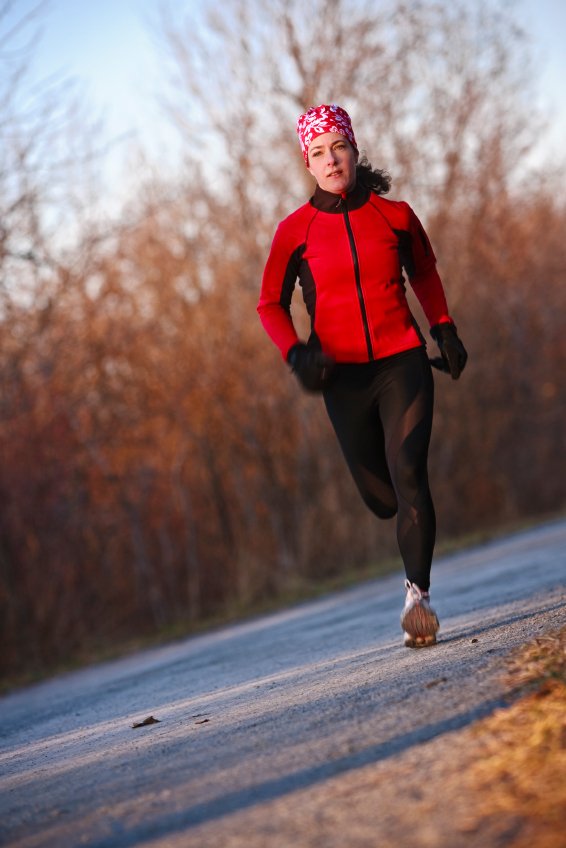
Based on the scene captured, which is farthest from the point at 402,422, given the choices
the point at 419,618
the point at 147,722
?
the point at 147,722

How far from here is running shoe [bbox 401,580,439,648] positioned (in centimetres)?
586

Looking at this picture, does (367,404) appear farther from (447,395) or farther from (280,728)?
(447,395)

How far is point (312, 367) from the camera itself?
571 centimetres

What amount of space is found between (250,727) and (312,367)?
1.62 meters

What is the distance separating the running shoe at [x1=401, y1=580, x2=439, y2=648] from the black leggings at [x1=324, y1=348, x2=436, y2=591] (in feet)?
0.15

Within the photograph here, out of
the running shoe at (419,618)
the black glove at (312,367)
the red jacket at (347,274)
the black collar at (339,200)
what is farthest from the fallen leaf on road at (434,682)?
the black collar at (339,200)

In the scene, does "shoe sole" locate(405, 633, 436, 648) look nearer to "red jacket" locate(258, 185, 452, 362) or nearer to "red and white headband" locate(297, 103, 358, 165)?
"red jacket" locate(258, 185, 452, 362)

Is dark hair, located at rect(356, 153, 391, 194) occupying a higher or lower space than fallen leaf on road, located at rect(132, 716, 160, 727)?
higher

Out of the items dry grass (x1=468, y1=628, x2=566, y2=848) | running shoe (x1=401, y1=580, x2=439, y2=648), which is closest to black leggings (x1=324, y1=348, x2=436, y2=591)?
running shoe (x1=401, y1=580, x2=439, y2=648)

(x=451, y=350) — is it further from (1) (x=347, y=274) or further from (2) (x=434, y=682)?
(2) (x=434, y=682)

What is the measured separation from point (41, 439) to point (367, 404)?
9.29m

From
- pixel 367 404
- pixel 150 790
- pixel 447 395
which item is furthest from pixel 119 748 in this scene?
pixel 447 395

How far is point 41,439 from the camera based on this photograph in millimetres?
14758

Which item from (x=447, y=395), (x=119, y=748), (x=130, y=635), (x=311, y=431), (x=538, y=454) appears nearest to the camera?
(x=119, y=748)
